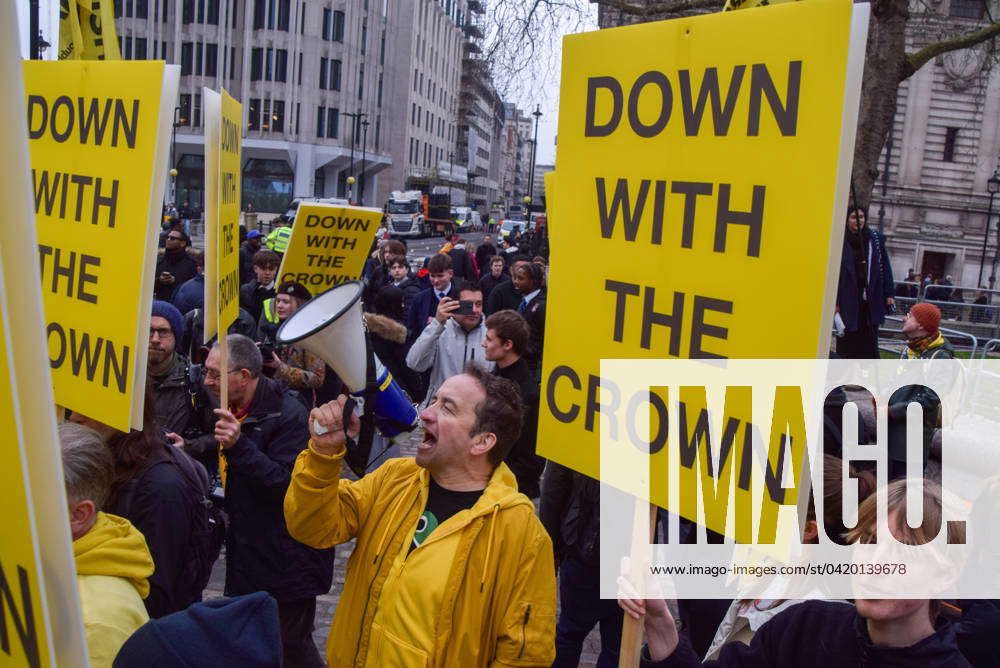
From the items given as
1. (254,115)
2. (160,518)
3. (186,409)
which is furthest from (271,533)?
(254,115)

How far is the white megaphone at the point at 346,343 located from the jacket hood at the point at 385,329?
3.28 m

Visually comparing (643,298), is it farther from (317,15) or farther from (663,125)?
(317,15)

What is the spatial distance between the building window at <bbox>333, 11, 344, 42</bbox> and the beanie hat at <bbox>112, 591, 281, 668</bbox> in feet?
200

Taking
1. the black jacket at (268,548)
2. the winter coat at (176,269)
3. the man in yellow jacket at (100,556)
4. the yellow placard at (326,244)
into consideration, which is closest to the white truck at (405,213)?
the winter coat at (176,269)

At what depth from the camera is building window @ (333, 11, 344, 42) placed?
192ft

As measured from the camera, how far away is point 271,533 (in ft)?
12.0

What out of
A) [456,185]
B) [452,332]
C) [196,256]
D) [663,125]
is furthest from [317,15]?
[663,125]

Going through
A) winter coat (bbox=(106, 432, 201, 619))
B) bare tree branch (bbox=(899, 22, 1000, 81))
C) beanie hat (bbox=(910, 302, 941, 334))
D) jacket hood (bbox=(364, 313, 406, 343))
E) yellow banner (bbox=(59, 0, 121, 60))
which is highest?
bare tree branch (bbox=(899, 22, 1000, 81))

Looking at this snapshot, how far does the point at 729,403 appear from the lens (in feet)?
7.24

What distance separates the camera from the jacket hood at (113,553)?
2223mm

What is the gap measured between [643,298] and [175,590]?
5.97ft

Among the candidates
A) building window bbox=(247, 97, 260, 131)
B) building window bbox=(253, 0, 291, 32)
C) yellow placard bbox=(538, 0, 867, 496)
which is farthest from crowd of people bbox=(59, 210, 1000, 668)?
building window bbox=(253, 0, 291, 32)

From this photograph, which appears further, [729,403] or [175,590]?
[175,590]

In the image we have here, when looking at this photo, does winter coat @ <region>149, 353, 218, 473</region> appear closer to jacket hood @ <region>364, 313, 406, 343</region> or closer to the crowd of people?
the crowd of people
